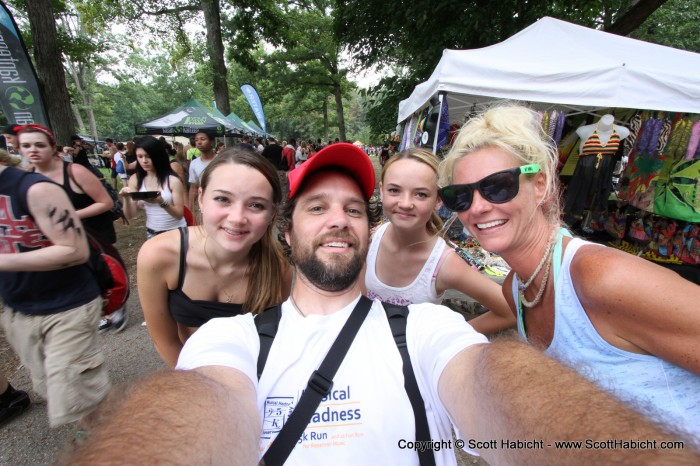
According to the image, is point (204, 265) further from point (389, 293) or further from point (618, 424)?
point (618, 424)

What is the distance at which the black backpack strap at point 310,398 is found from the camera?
3.17 feet

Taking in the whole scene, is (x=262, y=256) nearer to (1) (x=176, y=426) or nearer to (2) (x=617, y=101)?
(1) (x=176, y=426)

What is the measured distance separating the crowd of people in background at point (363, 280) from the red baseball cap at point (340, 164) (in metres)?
0.01

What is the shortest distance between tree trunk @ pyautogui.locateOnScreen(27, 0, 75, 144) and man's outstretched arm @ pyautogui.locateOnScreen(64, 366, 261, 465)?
8804 millimetres

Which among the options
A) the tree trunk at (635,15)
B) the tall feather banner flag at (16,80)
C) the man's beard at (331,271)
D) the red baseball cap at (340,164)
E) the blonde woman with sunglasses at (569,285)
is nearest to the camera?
the blonde woman with sunglasses at (569,285)

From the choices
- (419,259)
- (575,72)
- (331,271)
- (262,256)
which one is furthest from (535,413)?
(575,72)

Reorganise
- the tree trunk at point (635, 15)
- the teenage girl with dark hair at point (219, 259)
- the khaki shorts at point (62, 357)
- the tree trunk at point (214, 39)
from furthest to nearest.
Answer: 1. the tree trunk at point (214, 39)
2. the tree trunk at point (635, 15)
3. the khaki shorts at point (62, 357)
4. the teenage girl with dark hair at point (219, 259)

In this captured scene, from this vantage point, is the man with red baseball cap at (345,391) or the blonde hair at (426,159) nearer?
the man with red baseball cap at (345,391)

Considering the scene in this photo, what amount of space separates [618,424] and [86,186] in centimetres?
434

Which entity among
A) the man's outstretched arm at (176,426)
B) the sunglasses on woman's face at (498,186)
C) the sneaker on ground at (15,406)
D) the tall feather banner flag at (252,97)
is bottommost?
the sneaker on ground at (15,406)

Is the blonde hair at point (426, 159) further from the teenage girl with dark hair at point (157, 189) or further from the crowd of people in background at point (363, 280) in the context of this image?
the teenage girl with dark hair at point (157, 189)

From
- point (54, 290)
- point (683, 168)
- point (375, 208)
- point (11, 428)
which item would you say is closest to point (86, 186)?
point (54, 290)

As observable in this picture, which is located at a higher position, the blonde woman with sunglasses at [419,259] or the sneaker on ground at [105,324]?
the blonde woman with sunglasses at [419,259]

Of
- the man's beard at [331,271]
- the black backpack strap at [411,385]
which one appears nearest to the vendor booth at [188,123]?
the man's beard at [331,271]
